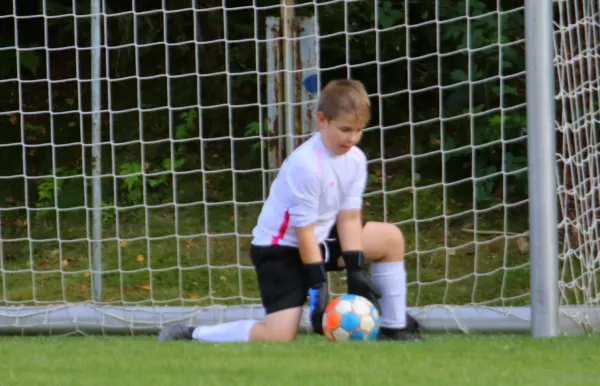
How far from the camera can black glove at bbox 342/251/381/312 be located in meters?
4.64

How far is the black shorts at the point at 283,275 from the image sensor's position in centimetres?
477

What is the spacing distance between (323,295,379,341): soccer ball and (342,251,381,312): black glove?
0.08 metres

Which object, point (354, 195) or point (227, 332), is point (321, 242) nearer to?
point (354, 195)

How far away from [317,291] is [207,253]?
2401mm

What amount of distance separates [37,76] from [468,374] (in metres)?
5.53

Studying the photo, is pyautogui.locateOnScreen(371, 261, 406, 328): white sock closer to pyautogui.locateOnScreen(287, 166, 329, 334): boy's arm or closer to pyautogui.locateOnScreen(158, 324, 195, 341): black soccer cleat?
pyautogui.locateOnScreen(287, 166, 329, 334): boy's arm

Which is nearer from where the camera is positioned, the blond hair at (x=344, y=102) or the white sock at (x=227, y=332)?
the blond hair at (x=344, y=102)

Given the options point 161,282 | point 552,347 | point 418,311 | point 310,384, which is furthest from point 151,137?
point 310,384

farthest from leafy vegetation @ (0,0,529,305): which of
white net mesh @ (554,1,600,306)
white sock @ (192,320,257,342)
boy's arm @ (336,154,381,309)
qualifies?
boy's arm @ (336,154,381,309)

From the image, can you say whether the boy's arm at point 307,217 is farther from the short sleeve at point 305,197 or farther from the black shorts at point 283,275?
the black shorts at point 283,275

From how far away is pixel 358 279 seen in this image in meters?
4.64

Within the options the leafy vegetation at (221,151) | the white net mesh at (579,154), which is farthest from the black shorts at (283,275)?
the leafy vegetation at (221,151)

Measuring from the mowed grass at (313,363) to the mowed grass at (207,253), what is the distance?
181 cm

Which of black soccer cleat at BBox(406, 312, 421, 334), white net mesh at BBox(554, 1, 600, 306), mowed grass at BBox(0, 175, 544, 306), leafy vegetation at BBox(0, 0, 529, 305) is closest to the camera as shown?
black soccer cleat at BBox(406, 312, 421, 334)
